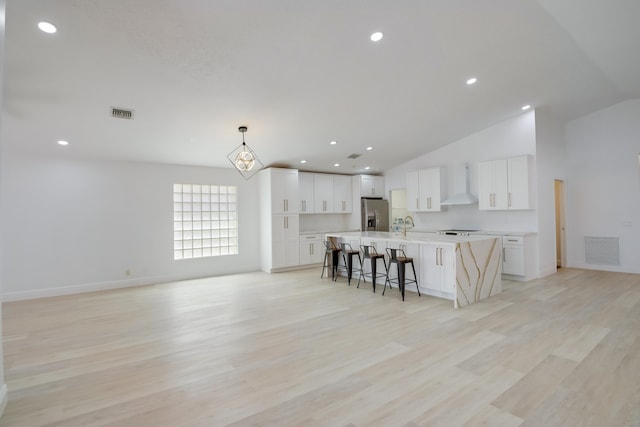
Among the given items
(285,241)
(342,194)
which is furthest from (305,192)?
(285,241)

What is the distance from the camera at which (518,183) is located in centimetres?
602

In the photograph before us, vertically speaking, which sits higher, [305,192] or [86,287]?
[305,192]

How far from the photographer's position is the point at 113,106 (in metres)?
A: 4.02

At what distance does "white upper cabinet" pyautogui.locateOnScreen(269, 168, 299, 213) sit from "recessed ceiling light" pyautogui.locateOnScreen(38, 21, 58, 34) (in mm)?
4528

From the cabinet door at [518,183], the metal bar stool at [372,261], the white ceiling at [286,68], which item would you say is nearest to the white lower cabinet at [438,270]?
the metal bar stool at [372,261]

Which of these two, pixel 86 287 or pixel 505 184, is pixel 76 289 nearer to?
pixel 86 287

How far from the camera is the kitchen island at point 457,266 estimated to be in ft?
14.4

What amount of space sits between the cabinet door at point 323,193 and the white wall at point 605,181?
5468 millimetres

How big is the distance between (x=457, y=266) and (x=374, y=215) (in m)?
4.35

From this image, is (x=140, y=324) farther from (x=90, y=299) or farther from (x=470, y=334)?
(x=470, y=334)

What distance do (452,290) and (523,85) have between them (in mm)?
3438

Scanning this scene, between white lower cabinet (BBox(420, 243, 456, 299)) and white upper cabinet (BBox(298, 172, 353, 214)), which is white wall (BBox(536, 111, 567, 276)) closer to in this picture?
white lower cabinet (BBox(420, 243, 456, 299))

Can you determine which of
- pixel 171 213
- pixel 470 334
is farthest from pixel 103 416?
A: pixel 171 213

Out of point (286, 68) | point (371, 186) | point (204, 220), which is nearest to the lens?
→ point (286, 68)
